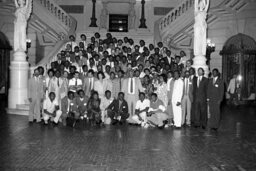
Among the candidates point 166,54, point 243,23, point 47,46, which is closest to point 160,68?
point 166,54

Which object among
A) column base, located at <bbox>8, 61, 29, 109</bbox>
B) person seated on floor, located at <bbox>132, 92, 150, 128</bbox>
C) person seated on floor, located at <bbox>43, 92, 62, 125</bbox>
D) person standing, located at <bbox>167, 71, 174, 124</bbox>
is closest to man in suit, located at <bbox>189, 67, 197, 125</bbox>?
person standing, located at <bbox>167, 71, 174, 124</bbox>

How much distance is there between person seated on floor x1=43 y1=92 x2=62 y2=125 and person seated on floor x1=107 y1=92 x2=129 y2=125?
1705mm

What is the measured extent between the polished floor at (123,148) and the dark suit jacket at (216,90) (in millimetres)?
1055

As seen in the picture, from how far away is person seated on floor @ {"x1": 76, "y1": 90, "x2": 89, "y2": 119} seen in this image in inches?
514

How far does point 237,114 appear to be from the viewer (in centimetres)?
1733

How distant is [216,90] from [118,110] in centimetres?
335

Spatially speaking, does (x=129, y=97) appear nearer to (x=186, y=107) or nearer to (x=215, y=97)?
(x=186, y=107)

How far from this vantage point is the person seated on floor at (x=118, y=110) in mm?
13344

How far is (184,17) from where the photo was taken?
71.6 ft

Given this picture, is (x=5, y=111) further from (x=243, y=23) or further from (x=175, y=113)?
(x=243, y=23)

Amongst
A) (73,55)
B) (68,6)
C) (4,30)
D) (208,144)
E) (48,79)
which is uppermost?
(68,6)

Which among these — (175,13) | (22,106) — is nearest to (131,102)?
(22,106)

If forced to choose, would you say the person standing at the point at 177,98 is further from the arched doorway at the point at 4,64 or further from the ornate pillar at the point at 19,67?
the arched doorway at the point at 4,64

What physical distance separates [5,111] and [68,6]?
12.2 meters
